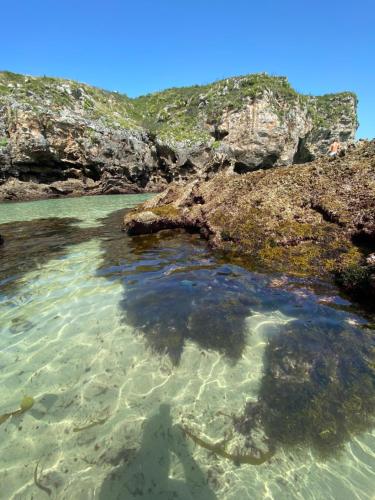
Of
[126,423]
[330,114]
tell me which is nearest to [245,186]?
[126,423]

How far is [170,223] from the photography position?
12.4m

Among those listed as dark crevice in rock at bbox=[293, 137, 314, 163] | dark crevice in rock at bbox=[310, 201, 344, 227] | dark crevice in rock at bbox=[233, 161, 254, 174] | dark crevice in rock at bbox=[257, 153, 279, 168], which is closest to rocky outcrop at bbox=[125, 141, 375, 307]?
dark crevice in rock at bbox=[310, 201, 344, 227]

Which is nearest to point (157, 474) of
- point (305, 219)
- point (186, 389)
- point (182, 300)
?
point (186, 389)

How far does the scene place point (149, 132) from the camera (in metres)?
46.6

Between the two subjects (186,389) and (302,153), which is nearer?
(186,389)

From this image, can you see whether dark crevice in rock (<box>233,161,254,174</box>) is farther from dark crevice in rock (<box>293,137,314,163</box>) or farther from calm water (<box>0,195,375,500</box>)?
calm water (<box>0,195,375,500</box>)

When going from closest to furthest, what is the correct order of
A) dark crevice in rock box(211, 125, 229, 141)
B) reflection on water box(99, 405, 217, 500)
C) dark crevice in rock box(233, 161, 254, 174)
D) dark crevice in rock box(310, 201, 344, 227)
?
reflection on water box(99, 405, 217, 500), dark crevice in rock box(310, 201, 344, 227), dark crevice in rock box(233, 161, 254, 174), dark crevice in rock box(211, 125, 229, 141)

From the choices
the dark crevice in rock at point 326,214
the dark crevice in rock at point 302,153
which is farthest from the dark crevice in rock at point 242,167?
the dark crevice in rock at point 326,214

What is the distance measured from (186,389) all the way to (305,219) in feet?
19.2

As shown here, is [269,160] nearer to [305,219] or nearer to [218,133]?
[218,133]

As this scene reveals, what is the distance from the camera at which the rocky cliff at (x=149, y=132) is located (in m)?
35.8

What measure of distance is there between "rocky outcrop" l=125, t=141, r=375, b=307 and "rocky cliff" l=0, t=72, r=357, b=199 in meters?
21.3

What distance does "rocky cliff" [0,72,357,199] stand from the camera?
35812 millimetres

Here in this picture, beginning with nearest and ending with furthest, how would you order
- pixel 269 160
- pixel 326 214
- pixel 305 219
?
pixel 326 214, pixel 305 219, pixel 269 160
